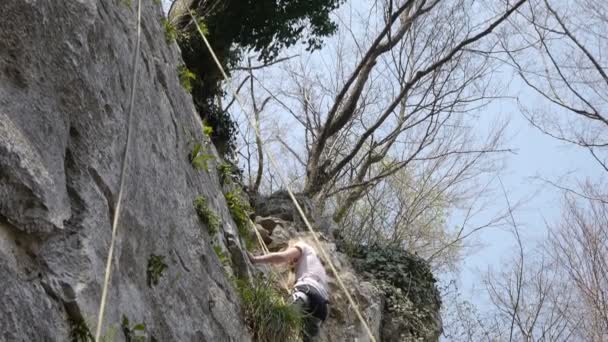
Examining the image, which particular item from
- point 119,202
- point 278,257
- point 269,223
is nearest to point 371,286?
point 269,223

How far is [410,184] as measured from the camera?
1583cm

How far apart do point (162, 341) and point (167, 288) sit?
1.25ft

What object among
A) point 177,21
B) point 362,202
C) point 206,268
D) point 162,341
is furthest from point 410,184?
point 162,341

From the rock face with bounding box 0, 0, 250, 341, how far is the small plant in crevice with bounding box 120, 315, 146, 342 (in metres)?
0.05

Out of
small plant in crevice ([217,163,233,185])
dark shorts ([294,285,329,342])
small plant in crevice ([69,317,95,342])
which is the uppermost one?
small plant in crevice ([217,163,233,185])

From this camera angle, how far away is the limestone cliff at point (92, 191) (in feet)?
9.07

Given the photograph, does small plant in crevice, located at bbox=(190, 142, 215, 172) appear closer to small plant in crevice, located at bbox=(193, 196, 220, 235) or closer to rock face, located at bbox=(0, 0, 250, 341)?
rock face, located at bbox=(0, 0, 250, 341)

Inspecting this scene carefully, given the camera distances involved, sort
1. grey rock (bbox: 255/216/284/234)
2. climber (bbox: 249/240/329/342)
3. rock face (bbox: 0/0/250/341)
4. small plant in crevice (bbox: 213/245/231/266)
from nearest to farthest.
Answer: rock face (bbox: 0/0/250/341)
small plant in crevice (bbox: 213/245/231/266)
climber (bbox: 249/240/329/342)
grey rock (bbox: 255/216/284/234)

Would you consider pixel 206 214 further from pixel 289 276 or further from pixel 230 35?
pixel 230 35

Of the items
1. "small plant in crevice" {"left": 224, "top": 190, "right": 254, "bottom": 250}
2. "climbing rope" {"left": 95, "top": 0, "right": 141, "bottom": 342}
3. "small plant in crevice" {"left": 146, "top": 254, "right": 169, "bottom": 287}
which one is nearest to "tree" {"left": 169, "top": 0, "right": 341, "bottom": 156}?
"small plant in crevice" {"left": 224, "top": 190, "right": 254, "bottom": 250}

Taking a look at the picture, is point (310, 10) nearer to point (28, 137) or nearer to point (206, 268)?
point (206, 268)

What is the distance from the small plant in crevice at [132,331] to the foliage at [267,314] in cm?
194

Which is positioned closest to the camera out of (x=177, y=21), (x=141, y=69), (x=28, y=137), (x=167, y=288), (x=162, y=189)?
(x=28, y=137)

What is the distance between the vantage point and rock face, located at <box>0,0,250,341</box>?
2.76m
